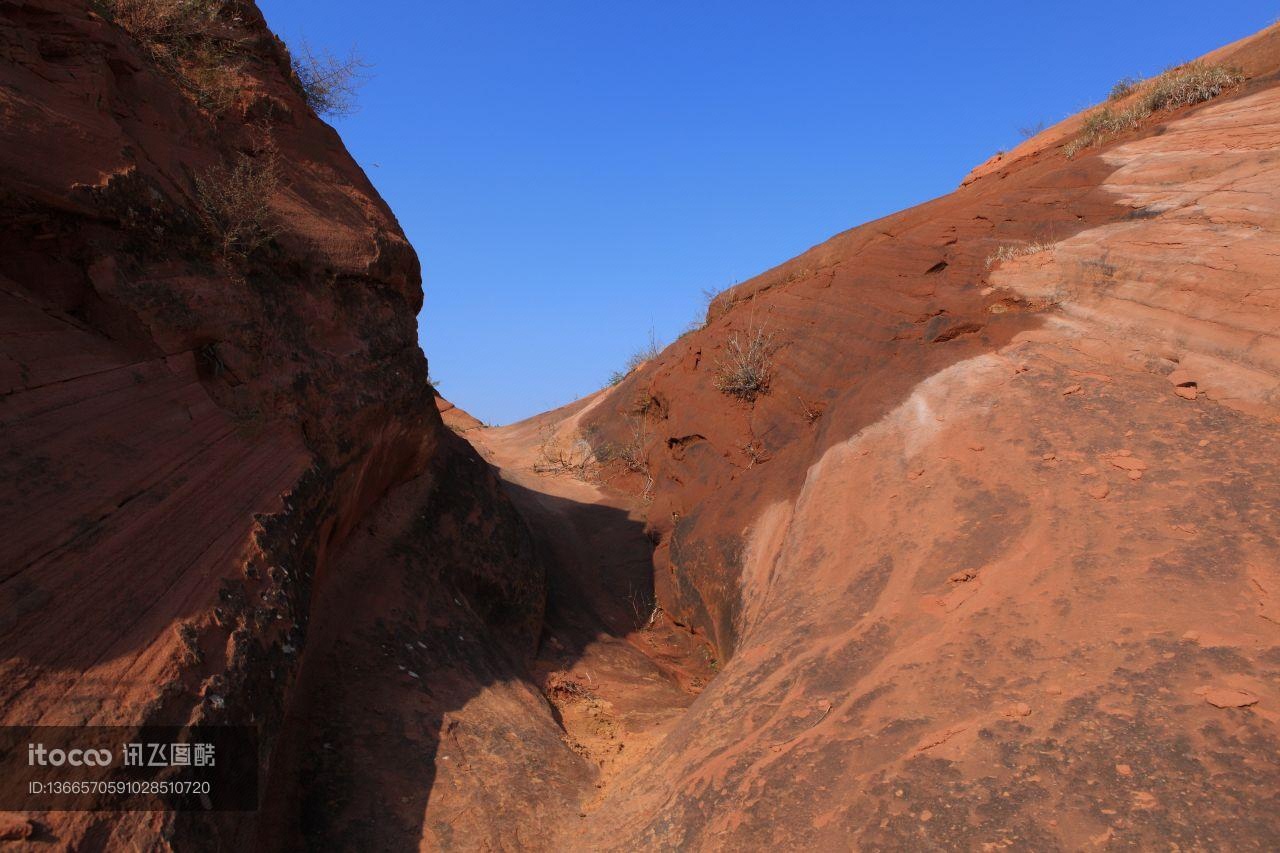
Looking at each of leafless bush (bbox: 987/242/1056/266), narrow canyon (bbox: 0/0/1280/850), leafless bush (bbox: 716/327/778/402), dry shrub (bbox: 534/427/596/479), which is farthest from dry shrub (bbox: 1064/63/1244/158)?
dry shrub (bbox: 534/427/596/479)

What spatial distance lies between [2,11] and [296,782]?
448cm

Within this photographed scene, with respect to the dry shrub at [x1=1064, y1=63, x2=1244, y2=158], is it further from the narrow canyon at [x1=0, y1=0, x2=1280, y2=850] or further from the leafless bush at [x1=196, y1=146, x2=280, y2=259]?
the leafless bush at [x1=196, y1=146, x2=280, y2=259]

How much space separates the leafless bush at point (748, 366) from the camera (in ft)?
30.0

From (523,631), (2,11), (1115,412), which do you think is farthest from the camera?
(523,631)

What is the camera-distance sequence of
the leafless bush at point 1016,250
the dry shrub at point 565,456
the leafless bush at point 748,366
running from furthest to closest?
the dry shrub at point 565,456
the leafless bush at point 748,366
the leafless bush at point 1016,250

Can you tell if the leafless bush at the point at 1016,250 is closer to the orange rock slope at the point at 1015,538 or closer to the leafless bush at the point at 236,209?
the orange rock slope at the point at 1015,538

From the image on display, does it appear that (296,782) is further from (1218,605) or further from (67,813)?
(1218,605)

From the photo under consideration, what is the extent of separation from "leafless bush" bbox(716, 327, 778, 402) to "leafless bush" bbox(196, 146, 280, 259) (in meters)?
5.51

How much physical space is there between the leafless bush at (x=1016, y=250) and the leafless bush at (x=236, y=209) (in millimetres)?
→ 6414

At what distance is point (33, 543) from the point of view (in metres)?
3.08

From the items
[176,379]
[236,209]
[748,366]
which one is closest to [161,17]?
[236,209]

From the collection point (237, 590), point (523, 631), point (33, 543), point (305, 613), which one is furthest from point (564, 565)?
point (33, 543)

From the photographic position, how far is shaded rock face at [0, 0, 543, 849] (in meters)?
3.12

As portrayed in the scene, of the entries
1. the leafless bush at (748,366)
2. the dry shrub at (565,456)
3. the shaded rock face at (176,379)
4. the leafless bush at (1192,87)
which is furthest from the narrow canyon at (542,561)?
the dry shrub at (565,456)
